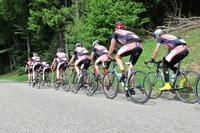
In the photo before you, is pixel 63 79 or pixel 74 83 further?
pixel 63 79

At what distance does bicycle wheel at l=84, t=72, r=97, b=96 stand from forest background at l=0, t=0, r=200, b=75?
851 centimetres

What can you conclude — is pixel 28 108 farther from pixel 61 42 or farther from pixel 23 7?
pixel 23 7

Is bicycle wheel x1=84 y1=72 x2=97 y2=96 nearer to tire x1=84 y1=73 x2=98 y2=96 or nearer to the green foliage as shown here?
tire x1=84 y1=73 x2=98 y2=96

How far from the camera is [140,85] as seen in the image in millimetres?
7570

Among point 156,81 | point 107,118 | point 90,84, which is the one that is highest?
point 156,81

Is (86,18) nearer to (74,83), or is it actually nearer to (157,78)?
(74,83)

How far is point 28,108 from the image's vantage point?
759 centimetres

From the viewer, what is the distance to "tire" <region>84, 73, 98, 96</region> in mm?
9875

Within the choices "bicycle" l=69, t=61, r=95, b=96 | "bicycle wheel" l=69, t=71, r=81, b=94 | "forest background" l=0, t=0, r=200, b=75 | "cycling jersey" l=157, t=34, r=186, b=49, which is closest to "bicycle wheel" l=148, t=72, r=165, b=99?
"cycling jersey" l=157, t=34, r=186, b=49

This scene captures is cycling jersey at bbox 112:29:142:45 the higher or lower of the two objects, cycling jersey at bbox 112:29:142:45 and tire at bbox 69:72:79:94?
the higher

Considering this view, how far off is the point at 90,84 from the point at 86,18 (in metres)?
10.6

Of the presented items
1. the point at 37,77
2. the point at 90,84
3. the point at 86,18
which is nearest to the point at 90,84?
the point at 90,84

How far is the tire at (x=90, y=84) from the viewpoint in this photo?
9.88 m

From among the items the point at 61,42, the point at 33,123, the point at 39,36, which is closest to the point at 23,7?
the point at 39,36
